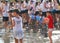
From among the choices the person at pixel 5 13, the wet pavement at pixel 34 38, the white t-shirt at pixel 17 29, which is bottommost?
the wet pavement at pixel 34 38

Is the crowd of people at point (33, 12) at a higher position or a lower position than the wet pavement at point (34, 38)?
higher

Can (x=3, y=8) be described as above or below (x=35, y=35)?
above

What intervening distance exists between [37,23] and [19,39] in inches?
178

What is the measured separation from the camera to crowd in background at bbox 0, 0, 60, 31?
15705 mm

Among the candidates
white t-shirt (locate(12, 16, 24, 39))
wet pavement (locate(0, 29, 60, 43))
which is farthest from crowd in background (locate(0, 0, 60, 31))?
white t-shirt (locate(12, 16, 24, 39))

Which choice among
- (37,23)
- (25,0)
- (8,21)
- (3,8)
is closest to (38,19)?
(37,23)

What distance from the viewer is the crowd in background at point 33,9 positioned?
1570cm

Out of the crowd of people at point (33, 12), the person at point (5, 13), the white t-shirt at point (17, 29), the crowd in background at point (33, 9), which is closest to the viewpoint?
the white t-shirt at point (17, 29)

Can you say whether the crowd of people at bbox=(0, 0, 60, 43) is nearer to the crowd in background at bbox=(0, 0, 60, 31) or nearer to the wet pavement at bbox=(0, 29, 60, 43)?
the crowd in background at bbox=(0, 0, 60, 31)

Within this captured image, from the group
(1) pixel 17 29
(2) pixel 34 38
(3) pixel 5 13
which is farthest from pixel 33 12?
(1) pixel 17 29

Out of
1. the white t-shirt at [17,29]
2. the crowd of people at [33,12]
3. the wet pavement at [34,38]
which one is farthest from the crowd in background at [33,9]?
the white t-shirt at [17,29]

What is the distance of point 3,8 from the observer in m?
16.9

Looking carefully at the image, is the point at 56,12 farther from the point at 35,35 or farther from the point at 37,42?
the point at 37,42

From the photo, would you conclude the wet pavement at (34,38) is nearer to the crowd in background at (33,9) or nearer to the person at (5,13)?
the crowd in background at (33,9)
